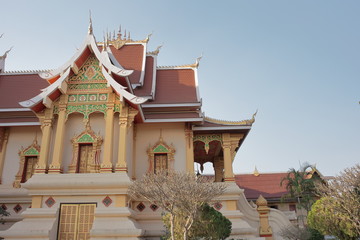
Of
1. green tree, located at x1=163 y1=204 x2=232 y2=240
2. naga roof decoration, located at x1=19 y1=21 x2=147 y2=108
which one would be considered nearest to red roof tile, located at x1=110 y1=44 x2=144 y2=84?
naga roof decoration, located at x1=19 y1=21 x2=147 y2=108

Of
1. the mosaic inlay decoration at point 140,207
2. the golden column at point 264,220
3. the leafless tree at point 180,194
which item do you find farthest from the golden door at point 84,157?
the golden column at point 264,220

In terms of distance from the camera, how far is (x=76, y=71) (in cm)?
1198

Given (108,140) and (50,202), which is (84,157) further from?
(50,202)

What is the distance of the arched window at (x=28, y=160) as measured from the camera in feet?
A: 41.5

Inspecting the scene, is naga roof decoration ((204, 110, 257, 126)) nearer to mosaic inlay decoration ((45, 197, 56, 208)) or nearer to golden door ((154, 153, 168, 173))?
→ golden door ((154, 153, 168, 173))

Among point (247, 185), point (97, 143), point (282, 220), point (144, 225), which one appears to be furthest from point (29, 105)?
point (247, 185)

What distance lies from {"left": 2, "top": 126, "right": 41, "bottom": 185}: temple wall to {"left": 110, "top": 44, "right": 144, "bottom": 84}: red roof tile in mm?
4696

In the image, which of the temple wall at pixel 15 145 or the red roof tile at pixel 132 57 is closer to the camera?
the temple wall at pixel 15 145

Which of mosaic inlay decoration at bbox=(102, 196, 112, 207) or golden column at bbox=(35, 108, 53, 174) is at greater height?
golden column at bbox=(35, 108, 53, 174)

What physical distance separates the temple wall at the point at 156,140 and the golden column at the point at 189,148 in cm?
15

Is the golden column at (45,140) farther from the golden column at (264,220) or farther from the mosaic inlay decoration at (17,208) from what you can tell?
the golden column at (264,220)

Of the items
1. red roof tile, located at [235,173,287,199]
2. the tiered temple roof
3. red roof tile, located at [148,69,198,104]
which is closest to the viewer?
the tiered temple roof

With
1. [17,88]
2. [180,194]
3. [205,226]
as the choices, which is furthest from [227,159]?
[17,88]

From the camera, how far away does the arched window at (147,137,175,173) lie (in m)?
12.7
